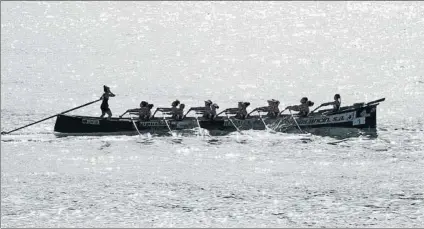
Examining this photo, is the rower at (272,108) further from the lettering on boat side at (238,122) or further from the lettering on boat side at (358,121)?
the lettering on boat side at (358,121)

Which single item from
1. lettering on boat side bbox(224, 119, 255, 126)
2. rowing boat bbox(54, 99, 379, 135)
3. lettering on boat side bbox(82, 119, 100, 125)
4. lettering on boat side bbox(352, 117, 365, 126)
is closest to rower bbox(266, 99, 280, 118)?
rowing boat bbox(54, 99, 379, 135)

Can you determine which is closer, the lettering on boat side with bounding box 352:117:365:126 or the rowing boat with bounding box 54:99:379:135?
the rowing boat with bounding box 54:99:379:135

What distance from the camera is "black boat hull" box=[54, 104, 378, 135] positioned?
180ft

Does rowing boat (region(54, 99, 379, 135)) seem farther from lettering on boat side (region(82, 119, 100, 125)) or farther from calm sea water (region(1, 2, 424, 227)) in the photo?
calm sea water (region(1, 2, 424, 227))

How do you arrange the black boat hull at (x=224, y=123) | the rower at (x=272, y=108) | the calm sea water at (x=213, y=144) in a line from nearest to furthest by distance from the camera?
the calm sea water at (x=213, y=144) → the black boat hull at (x=224, y=123) → the rower at (x=272, y=108)

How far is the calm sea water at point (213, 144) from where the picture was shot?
40.9m

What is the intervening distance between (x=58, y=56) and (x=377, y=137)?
7661 cm

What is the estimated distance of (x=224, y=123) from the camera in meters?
56.0

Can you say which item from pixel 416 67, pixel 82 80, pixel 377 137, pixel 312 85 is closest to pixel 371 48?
pixel 416 67

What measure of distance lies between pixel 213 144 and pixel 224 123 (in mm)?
2710

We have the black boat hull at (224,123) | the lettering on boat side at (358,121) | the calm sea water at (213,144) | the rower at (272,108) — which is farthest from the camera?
the rower at (272,108)

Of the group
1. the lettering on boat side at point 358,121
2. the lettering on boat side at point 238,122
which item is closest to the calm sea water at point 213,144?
the lettering on boat side at point 238,122

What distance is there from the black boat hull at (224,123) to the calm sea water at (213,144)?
0.77m

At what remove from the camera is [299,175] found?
4641 centimetres
